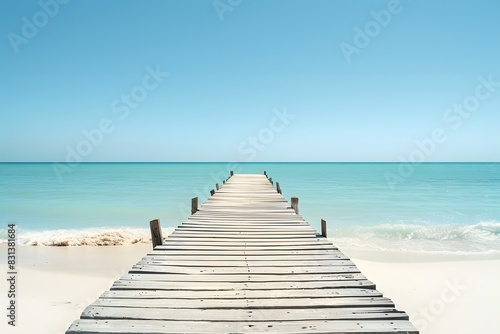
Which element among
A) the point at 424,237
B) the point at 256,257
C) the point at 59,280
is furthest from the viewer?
the point at 424,237

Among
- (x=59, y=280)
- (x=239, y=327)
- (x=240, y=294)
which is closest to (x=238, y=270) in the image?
(x=240, y=294)

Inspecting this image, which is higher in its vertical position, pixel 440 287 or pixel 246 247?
pixel 246 247

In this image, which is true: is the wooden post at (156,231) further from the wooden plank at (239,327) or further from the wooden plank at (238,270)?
the wooden plank at (239,327)

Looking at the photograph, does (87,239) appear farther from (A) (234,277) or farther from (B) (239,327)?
(B) (239,327)

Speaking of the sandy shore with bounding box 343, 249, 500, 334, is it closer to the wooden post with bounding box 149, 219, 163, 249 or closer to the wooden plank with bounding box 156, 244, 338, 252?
the wooden plank with bounding box 156, 244, 338, 252

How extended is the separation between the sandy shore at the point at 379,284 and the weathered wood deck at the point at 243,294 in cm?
385

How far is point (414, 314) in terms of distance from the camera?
819cm

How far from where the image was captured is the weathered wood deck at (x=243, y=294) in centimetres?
321

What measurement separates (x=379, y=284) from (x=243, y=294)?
763 centimetres

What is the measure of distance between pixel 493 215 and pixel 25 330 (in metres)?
28.9

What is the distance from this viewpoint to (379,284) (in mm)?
10188

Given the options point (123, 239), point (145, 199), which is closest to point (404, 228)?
point (123, 239)

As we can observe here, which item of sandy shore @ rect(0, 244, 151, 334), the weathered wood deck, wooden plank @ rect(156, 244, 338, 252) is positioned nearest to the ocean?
sandy shore @ rect(0, 244, 151, 334)

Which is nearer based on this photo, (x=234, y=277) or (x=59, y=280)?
(x=234, y=277)
